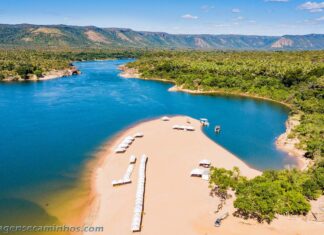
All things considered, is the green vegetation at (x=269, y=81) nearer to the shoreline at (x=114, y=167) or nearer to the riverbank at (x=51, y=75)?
the shoreline at (x=114, y=167)

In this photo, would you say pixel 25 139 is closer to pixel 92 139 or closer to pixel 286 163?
pixel 92 139

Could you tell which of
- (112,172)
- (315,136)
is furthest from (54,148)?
(315,136)

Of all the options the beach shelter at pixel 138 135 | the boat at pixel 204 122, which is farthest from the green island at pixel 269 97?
the beach shelter at pixel 138 135

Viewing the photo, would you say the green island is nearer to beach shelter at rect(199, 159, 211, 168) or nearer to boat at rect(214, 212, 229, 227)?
boat at rect(214, 212, 229, 227)

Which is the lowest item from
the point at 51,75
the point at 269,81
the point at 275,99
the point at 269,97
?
the point at 275,99

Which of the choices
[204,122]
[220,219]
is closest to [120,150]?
[220,219]

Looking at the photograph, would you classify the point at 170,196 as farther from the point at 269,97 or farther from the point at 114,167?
the point at 269,97

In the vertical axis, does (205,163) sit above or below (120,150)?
above

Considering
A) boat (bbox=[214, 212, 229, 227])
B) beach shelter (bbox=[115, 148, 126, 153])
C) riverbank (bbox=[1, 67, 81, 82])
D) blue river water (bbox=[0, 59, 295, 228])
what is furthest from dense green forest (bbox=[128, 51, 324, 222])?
riverbank (bbox=[1, 67, 81, 82])
